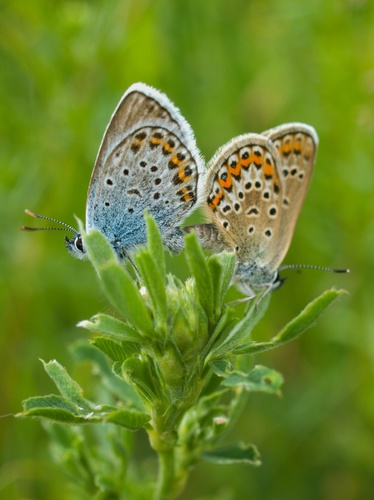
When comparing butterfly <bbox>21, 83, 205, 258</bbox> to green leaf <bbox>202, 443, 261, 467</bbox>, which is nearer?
green leaf <bbox>202, 443, 261, 467</bbox>

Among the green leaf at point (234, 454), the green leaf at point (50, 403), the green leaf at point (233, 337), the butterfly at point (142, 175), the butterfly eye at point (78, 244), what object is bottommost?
the green leaf at point (234, 454)

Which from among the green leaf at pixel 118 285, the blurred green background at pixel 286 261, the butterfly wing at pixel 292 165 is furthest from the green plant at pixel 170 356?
the blurred green background at pixel 286 261

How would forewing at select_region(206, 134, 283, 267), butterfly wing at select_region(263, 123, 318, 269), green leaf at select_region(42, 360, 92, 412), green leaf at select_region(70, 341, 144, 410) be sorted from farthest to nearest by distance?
butterfly wing at select_region(263, 123, 318, 269) < forewing at select_region(206, 134, 283, 267) < green leaf at select_region(70, 341, 144, 410) < green leaf at select_region(42, 360, 92, 412)

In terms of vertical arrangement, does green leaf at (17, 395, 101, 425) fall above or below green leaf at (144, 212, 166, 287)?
below

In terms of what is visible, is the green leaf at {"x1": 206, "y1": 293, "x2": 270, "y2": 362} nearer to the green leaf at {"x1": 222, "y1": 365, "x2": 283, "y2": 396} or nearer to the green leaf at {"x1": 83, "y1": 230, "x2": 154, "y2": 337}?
the green leaf at {"x1": 222, "y1": 365, "x2": 283, "y2": 396}

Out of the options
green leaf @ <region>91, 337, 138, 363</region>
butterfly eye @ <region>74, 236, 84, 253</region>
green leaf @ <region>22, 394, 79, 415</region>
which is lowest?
green leaf @ <region>22, 394, 79, 415</region>

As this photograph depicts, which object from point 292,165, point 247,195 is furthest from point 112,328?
point 292,165

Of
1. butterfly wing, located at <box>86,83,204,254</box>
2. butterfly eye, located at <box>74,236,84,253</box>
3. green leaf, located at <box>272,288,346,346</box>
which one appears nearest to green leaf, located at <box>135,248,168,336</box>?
green leaf, located at <box>272,288,346,346</box>

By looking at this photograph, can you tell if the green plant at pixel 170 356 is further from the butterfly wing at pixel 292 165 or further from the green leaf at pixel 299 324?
the butterfly wing at pixel 292 165

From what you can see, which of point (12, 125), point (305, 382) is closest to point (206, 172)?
point (12, 125)
